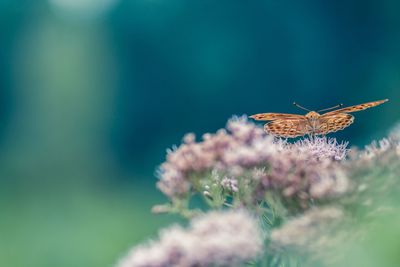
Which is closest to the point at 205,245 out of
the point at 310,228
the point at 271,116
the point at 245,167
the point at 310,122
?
the point at 310,228

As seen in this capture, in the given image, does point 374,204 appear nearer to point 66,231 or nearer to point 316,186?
point 316,186

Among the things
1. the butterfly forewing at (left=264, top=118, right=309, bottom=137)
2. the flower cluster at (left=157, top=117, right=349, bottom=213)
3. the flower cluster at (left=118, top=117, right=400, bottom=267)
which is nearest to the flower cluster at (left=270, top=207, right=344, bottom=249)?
the flower cluster at (left=118, top=117, right=400, bottom=267)

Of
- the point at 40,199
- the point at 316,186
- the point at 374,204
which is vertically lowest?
the point at 374,204

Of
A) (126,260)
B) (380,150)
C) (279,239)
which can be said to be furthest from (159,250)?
(380,150)

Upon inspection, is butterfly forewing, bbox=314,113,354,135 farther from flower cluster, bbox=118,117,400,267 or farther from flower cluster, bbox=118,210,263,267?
flower cluster, bbox=118,210,263,267

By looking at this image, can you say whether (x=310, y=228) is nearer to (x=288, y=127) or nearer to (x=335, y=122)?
(x=288, y=127)

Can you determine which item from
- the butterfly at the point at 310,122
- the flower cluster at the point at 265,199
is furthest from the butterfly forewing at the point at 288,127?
the flower cluster at the point at 265,199
